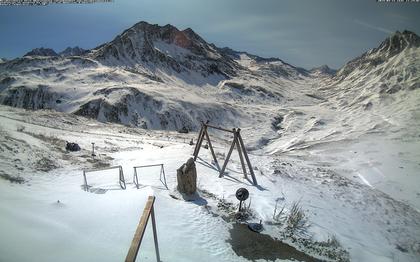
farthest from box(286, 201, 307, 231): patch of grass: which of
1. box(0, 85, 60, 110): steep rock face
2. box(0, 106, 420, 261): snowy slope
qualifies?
box(0, 85, 60, 110): steep rock face

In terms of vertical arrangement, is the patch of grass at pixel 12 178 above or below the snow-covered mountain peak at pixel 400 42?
below

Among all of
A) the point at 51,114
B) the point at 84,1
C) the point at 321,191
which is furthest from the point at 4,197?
the point at 51,114

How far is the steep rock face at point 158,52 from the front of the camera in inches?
2944

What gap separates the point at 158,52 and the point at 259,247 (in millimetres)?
78701

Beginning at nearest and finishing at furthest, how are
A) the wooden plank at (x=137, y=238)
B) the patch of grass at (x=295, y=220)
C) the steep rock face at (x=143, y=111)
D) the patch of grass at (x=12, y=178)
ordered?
1. the wooden plank at (x=137, y=238)
2. the patch of grass at (x=12, y=178)
3. the patch of grass at (x=295, y=220)
4. the steep rock face at (x=143, y=111)

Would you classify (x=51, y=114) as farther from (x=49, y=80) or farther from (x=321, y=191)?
(x=321, y=191)

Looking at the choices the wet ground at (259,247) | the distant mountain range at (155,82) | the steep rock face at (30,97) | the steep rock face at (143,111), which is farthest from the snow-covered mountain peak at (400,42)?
the wet ground at (259,247)

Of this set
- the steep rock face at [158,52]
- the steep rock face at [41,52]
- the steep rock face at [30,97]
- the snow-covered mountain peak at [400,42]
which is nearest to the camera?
the steep rock face at [30,97]

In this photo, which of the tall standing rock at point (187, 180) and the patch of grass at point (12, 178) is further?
the tall standing rock at point (187, 180)

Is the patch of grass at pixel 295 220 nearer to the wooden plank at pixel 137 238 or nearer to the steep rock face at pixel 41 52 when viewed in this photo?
the wooden plank at pixel 137 238

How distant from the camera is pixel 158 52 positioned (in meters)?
83.2

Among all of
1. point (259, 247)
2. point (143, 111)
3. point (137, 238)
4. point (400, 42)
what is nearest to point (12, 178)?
point (137, 238)

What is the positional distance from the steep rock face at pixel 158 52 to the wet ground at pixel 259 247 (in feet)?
216

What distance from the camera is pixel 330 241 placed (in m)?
10.4
